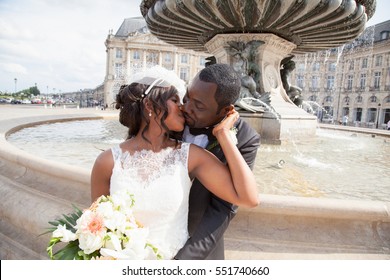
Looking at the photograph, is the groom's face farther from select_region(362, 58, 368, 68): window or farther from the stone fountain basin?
Answer: select_region(362, 58, 368, 68): window

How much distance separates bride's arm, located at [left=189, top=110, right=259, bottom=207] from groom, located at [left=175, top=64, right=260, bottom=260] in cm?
9

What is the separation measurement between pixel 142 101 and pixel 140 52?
63714mm

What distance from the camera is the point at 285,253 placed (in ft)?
6.83

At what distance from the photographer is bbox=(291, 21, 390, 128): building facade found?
4666cm

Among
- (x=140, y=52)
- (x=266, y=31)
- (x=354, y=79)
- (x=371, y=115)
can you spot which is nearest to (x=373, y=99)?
(x=371, y=115)

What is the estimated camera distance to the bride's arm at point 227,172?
4.50 ft

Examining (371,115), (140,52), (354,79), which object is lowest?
(371,115)

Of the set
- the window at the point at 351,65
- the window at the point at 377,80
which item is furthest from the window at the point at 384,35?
the window at the point at 351,65

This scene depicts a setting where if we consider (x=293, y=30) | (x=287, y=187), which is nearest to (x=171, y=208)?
(x=287, y=187)

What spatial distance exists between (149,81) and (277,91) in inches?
280

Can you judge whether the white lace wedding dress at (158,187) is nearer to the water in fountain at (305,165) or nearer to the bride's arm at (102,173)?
the bride's arm at (102,173)

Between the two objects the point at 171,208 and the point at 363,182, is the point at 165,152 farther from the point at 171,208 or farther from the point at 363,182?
the point at 363,182

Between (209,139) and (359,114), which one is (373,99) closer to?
(359,114)

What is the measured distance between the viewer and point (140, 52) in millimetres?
62000
